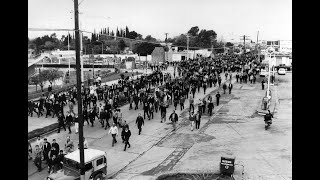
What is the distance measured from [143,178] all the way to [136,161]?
2.35 m

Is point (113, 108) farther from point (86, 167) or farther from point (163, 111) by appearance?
point (86, 167)

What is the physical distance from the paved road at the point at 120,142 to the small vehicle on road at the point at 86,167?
1666 millimetres

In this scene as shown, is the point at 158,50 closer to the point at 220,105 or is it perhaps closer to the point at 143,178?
the point at 220,105

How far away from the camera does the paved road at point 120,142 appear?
55.8 feet

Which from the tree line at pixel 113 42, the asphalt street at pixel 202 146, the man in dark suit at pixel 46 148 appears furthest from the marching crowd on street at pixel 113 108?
the tree line at pixel 113 42

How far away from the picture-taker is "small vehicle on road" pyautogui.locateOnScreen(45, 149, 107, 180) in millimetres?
13348

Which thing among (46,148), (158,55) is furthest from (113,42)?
(46,148)

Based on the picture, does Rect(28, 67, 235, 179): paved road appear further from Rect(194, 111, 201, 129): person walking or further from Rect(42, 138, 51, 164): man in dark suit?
Rect(194, 111, 201, 129): person walking

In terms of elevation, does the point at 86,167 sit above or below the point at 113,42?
below

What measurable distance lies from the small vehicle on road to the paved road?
5.46ft

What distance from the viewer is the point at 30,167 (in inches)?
659

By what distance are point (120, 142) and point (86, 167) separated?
704 centimetres

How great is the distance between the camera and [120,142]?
2059 centimetres

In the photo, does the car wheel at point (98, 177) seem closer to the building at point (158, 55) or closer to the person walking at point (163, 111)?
the person walking at point (163, 111)
